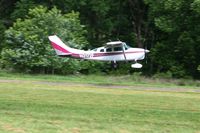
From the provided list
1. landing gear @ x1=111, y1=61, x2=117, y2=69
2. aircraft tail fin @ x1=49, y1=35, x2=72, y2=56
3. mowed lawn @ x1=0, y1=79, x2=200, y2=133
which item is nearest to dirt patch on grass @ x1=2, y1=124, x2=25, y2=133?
mowed lawn @ x1=0, y1=79, x2=200, y2=133

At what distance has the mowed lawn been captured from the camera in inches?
384

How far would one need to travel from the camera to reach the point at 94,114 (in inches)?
460

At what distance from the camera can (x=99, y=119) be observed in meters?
10.9

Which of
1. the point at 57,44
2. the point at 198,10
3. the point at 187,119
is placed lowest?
the point at 187,119

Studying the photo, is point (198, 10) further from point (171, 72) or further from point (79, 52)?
point (79, 52)

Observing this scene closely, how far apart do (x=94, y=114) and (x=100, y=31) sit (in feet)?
125

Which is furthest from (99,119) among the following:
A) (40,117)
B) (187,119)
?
(187,119)

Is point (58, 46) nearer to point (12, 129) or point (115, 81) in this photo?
point (115, 81)

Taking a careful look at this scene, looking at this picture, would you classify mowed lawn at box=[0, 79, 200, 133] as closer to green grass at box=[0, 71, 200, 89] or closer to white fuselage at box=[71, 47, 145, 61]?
green grass at box=[0, 71, 200, 89]

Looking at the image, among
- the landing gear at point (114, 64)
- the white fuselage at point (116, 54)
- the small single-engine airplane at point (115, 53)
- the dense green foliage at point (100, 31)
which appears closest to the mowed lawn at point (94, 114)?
the dense green foliage at point (100, 31)

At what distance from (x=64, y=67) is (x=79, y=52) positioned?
3.35 m

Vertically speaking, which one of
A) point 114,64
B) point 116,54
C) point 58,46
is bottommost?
point 114,64

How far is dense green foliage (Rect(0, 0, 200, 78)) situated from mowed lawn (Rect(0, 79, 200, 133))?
18.5 m

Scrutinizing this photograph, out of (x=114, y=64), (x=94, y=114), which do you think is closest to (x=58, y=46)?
(x=114, y=64)
